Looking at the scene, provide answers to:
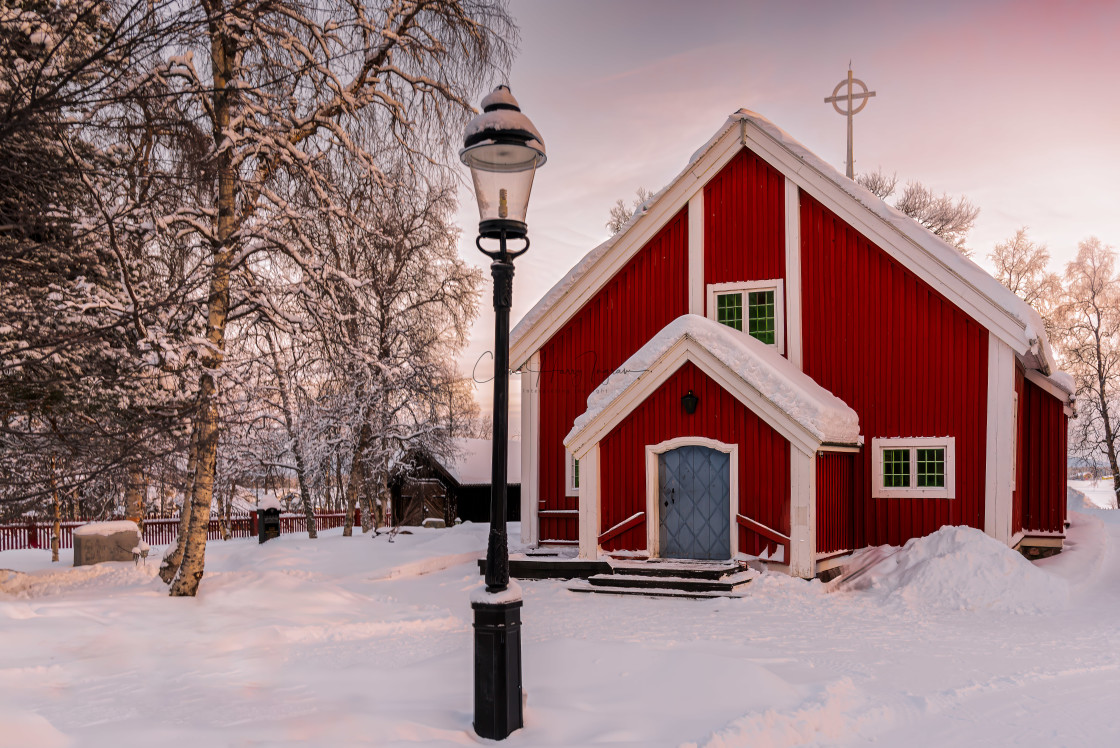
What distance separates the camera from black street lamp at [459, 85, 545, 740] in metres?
5.98

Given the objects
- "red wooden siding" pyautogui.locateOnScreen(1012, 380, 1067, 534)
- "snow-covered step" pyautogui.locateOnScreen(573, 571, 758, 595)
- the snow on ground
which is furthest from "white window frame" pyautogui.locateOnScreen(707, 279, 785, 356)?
"red wooden siding" pyautogui.locateOnScreen(1012, 380, 1067, 534)

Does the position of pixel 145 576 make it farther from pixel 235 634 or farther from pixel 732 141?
pixel 732 141

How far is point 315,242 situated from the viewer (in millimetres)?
12625

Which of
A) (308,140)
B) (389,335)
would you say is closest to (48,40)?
(308,140)

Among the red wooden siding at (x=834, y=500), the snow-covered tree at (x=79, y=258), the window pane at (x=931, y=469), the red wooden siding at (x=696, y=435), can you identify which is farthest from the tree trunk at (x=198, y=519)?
the window pane at (x=931, y=469)

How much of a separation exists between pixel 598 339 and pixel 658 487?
396 centimetres

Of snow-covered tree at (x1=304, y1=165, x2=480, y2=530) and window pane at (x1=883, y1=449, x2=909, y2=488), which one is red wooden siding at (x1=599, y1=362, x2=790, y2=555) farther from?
snow-covered tree at (x1=304, y1=165, x2=480, y2=530)

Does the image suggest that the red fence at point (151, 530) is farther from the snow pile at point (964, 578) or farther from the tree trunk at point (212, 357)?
the snow pile at point (964, 578)

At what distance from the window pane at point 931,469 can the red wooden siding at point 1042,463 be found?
3.15 meters

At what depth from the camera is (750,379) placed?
14.2 m

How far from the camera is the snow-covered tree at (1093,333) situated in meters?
34.6

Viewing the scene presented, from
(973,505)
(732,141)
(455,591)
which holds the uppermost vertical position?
(732,141)

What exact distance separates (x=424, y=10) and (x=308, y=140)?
2.58 metres

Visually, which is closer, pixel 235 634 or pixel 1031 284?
pixel 235 634
